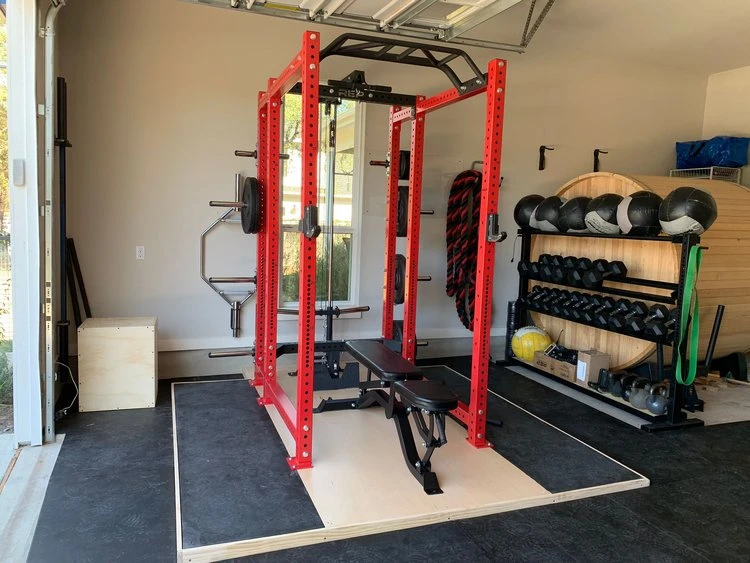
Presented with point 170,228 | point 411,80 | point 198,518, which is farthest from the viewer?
point 411,80

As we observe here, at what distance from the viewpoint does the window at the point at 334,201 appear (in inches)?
188

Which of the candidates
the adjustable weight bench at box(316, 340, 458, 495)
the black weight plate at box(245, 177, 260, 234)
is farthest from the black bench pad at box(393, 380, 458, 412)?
the black weight plate at box(245, 177, 260, 234)

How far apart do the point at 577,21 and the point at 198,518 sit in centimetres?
446

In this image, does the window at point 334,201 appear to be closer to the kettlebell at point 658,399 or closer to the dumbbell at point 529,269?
the dumbbell at point 529,269

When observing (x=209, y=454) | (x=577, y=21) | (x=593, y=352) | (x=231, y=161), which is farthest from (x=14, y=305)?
(x=577, y=21)

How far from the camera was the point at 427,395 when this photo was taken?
8.58ft

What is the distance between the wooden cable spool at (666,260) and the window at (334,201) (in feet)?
6.25

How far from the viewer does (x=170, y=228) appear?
4.41 m

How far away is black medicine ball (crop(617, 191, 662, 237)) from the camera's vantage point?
3965 millimetres

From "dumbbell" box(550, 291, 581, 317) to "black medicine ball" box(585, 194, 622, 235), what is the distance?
0.57 meters

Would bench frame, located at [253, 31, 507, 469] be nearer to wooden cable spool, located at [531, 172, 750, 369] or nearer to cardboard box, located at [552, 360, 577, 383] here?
cardboard box, located at [552, 360, 577, 383]

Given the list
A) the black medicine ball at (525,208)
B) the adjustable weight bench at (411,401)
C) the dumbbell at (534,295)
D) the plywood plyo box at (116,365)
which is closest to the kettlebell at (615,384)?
the dumbbell at (534,295)

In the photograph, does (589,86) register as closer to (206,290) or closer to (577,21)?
(577,21)

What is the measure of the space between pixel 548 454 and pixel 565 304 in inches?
68.7
